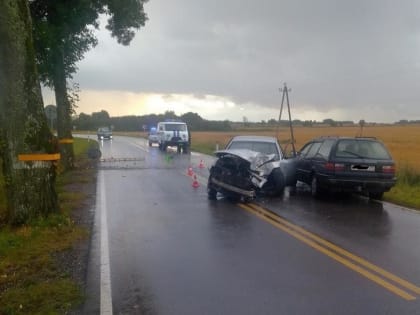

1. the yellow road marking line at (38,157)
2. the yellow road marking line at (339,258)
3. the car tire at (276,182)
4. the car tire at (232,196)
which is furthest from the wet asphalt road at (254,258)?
the yellow road marking line at (38,157)

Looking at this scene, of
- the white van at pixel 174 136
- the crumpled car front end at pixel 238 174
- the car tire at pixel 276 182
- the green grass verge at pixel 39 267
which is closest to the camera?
the green grass verge at pixel 39 267

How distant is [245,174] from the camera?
12.3 metres

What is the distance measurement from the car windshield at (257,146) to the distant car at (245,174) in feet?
1.45

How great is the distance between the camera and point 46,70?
1884 centimetres

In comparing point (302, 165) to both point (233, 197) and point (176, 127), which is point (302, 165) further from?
point (176, 127)

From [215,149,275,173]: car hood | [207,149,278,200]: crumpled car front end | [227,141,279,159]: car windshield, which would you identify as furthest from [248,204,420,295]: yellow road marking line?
[227,141,279,159]: car windshield

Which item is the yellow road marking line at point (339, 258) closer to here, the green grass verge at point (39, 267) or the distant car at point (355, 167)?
the distant car at point (355, 167)

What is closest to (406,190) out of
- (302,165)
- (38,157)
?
(302,165)

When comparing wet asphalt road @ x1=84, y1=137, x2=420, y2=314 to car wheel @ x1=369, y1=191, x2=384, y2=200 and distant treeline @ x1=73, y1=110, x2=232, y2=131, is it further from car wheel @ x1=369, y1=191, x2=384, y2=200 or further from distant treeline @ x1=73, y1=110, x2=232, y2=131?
distant treeline @ x1=73, y1=110, x2=232, y2=131

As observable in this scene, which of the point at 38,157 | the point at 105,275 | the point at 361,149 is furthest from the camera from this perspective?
the point at 361,149

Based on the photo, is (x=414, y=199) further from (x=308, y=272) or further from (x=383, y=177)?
(x=308, y=272)

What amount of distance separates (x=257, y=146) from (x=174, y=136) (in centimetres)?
2246

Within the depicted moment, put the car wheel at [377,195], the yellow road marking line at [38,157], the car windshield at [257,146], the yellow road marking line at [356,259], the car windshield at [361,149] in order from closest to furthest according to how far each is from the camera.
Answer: the yellow road marking line at [356,259] < the yellow road marking line at [38,157] < the car windshield at [361,149] < the car wheel at [377,195] < the car windshield at [257,146]

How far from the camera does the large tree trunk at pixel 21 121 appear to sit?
29.3 feet
